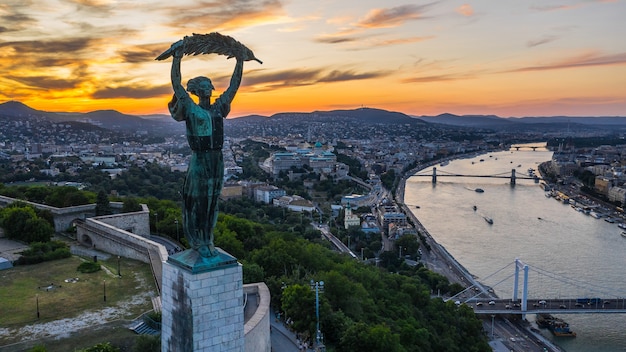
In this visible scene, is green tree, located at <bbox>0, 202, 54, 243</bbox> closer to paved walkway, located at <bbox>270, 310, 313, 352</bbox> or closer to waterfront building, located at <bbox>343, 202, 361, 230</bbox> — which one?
paved walkway, located at <bbox>270, 310, 313, 352</bbox>

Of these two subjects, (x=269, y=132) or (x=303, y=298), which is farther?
(x=269, y=132)

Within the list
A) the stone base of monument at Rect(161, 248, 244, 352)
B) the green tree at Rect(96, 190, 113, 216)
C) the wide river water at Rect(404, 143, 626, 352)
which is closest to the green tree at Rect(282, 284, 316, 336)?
the stone base of monument at Rect(161, 248, 244, 352)

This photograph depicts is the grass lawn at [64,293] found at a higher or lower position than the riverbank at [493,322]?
higher

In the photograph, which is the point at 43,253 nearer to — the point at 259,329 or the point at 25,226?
the point at 25,226

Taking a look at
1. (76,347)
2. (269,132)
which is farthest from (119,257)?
(269,132)

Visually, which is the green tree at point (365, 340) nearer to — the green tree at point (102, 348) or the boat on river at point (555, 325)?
the green tree at point (102, 348)

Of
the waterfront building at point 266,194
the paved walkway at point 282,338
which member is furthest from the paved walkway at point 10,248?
the waterfront building at point 266,194

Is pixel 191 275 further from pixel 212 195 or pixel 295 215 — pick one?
pixel 295 215
